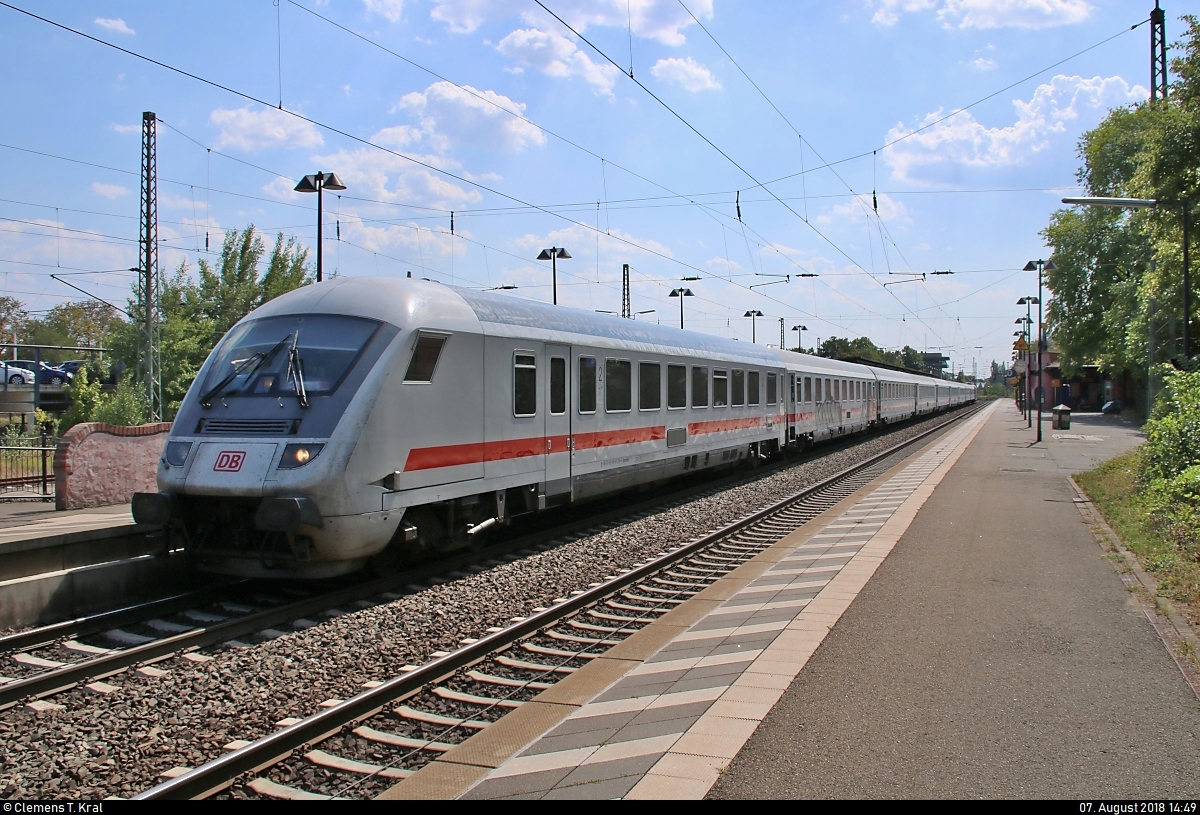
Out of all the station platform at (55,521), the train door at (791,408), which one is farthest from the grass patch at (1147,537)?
the station platform at (55,521)

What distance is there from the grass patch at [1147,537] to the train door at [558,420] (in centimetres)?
679

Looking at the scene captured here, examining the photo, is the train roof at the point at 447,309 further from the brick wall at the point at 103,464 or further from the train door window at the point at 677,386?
the brick wall at the point at 103,464

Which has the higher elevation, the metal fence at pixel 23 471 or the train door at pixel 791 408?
the train door at pixel 791 408

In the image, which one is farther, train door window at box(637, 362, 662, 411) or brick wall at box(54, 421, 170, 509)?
train door window at box(637, 362, 662, 411)

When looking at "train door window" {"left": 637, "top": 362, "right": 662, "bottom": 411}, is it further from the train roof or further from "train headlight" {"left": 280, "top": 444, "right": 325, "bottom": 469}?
"train headlight" {"left": 280, "top": 444, "right": 325, "bottom": 469}

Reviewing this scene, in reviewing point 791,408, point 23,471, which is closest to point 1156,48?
point 791,408

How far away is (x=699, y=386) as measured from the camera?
1692 cm

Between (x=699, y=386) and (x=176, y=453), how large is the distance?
1051cm

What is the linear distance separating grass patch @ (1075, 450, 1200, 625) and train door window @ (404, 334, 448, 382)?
7166 mm

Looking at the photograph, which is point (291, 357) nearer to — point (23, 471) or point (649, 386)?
point (649, 386)

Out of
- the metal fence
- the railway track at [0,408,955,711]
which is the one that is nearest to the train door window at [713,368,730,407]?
the railway track at [0,408,955,711]

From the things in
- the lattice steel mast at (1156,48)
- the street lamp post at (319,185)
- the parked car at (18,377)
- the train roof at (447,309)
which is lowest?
the train roof at (447,309)

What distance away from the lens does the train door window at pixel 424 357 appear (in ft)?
28.2

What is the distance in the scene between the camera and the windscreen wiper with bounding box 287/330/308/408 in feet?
26.3
